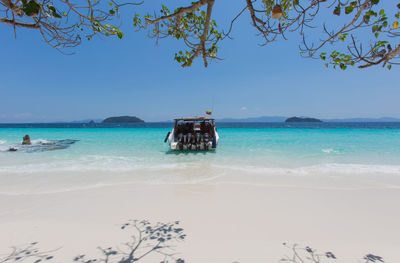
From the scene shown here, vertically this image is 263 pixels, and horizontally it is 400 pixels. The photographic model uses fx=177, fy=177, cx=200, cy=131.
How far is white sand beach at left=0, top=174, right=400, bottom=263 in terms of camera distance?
9.05 feet

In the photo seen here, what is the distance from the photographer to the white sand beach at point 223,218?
2759 millimetres

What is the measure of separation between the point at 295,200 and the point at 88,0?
17.8ft

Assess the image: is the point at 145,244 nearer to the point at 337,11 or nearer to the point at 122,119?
the point at 337,11

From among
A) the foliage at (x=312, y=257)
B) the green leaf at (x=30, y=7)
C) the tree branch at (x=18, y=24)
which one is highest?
the tree branch at (x=18, y=24)

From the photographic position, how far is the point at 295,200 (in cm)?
438

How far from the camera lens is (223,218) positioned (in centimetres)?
360

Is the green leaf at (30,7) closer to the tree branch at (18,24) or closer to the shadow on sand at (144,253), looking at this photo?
the tree branch at (18,24)

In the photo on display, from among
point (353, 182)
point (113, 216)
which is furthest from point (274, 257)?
point (353, 182)

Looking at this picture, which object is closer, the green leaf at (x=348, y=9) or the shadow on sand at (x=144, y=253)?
the green leaf at (x=348, y=9)

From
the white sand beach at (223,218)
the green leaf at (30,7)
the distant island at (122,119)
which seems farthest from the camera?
the distant island at (122,119)

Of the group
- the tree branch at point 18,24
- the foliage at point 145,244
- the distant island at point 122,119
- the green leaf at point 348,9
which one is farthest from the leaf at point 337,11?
the distant island at point 122,119

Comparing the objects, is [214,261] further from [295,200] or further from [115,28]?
[115,28]

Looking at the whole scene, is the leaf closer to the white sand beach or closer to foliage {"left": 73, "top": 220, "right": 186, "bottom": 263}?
the white sand beach

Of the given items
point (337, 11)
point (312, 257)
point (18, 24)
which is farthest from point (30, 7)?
point (312, 257)
